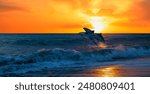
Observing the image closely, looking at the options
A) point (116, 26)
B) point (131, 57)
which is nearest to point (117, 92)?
point (131, 57)

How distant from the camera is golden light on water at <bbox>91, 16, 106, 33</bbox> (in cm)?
1220

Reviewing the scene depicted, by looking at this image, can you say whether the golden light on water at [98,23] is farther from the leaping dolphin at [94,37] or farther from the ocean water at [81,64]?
the ocean water at [81,64]

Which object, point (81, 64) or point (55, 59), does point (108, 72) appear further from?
point (55, 59)

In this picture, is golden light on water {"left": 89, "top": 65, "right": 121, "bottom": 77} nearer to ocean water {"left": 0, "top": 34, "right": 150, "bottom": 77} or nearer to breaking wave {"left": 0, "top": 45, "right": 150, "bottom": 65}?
ocean water {"left": 0, "top": 34, "right": 150, "bottom": 77}

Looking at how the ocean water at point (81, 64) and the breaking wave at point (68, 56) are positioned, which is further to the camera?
the breaking wave at point (68, 56)

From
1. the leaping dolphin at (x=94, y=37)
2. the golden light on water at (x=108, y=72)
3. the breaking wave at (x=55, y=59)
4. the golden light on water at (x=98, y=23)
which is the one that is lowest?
the golden light on water at (x=108, y=72)

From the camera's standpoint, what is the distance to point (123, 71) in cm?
862

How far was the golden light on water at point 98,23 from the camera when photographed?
40.0 ft

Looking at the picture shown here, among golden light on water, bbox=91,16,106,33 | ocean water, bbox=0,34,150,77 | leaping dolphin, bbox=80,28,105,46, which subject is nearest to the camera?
ocean water, bbox=0,34,150,77

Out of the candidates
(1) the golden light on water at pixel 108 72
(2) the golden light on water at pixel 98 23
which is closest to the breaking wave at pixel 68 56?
(2) the golden light on water at pixel 98 23

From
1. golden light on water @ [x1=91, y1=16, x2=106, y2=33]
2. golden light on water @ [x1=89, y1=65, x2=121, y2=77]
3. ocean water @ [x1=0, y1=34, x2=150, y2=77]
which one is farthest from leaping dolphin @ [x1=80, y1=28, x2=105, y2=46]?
golden light on water @ [x1=89, y1=65, x2=121, y2=77]

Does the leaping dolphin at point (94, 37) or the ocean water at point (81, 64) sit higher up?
the leaping dolphin at point (94, 37)

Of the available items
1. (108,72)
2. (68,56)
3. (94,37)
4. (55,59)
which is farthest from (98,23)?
(108,72)

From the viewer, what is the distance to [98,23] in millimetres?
12531
